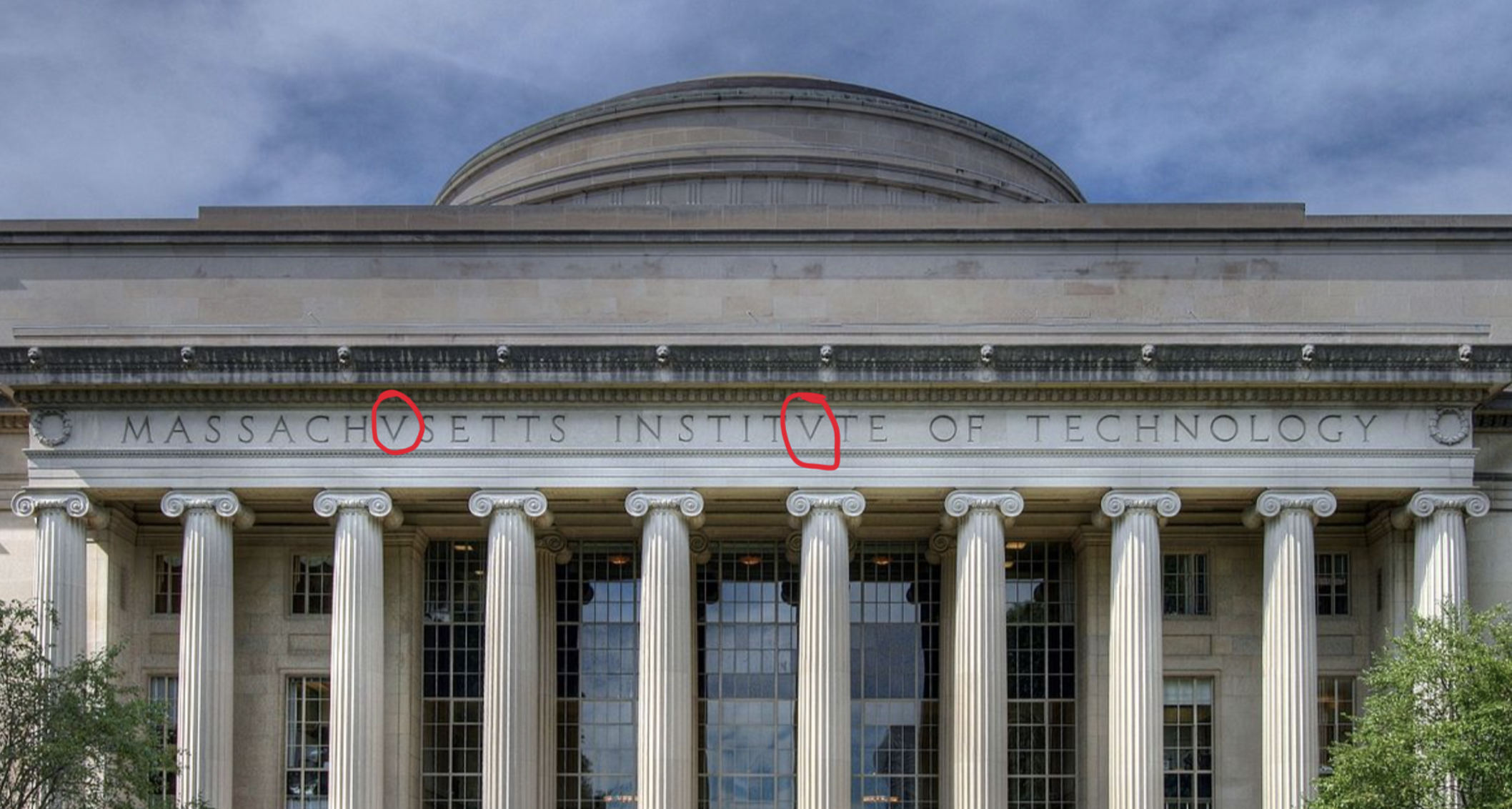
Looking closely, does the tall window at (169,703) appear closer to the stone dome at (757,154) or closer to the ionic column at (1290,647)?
the stone dome at (757,154)

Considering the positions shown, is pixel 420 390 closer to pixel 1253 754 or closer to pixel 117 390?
pixel 117 390

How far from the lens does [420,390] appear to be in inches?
1720

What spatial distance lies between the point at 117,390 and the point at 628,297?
11.7 metres

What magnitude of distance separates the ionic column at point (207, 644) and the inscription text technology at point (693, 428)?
1436 millimetres

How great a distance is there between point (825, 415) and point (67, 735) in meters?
16.9

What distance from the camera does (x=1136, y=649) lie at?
43250mm

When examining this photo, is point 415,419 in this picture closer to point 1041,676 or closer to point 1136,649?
point 1041,676

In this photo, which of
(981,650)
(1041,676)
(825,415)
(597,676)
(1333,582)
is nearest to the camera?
(981,650)

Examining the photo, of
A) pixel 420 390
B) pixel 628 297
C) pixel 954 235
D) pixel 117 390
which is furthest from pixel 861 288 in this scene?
pixel 117 390

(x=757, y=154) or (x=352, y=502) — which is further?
(x=757, y=154)

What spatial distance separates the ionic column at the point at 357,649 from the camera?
43.0 m

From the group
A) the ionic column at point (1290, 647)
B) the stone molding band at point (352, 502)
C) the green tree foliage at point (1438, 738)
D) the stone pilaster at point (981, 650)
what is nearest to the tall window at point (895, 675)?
the stone pilaster at point (981, 650)

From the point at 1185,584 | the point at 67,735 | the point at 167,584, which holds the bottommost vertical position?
the point at 67,735

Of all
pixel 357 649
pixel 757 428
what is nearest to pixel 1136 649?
pixel 757 428
